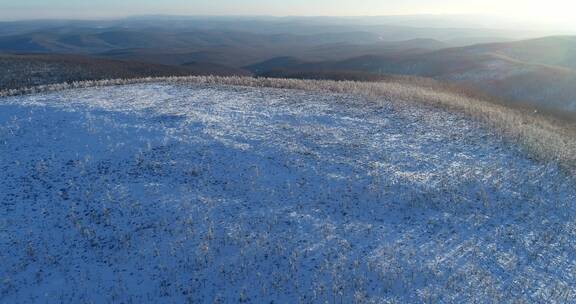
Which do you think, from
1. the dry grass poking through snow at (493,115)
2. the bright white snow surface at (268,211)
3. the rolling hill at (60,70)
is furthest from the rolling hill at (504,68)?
the bright white snow surface at (268,211)

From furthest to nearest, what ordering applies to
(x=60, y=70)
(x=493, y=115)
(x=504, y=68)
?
(x=504, y=68)
(x=60, y=70)
(x=493, y=115)

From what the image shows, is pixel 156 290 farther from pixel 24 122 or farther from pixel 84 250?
pixel 24 122

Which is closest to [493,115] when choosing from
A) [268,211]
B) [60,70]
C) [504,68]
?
[268,211]

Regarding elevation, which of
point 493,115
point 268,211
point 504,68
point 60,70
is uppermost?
point 60,70

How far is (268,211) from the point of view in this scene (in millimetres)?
13742

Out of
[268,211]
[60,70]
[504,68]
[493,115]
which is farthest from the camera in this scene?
[504,68]

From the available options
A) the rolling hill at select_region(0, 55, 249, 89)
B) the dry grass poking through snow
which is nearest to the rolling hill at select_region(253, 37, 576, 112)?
the dry grass poking through snow

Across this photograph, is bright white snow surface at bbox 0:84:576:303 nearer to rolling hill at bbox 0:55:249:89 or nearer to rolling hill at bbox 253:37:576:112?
rolling hill at bbox 0:55:249:89

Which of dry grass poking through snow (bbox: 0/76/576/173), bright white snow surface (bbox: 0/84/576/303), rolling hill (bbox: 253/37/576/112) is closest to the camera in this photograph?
bright white snow surface (bbox: 0/84/576/303)

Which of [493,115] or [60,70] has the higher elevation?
[60,70]

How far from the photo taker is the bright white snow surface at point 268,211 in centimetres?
1098

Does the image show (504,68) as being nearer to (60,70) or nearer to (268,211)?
(268,211)

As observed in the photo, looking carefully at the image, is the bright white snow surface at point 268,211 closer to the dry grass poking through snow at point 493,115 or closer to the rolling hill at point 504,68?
the dry grass poking through snow at point 493,115

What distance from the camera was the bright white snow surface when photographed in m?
11.0
